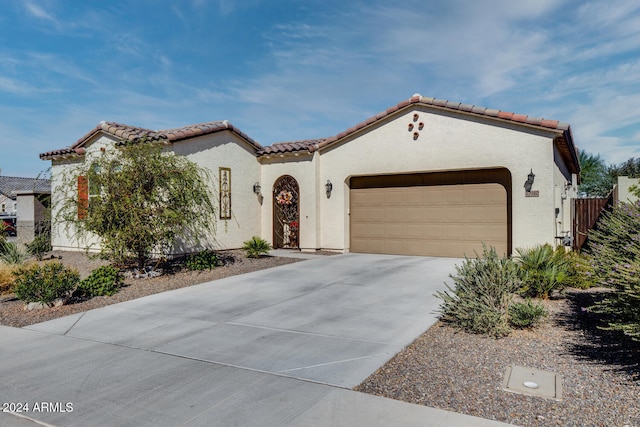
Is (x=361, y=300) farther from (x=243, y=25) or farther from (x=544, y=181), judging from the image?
(x=243, y=25)

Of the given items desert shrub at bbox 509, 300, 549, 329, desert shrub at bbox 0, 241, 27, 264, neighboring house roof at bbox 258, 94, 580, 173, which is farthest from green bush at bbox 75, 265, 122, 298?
neighboring house roof at bbox 258, 94, 580, 173

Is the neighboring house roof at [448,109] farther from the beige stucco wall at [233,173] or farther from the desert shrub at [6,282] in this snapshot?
the desert shrub at [6,282]

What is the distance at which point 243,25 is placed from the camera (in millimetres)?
14078

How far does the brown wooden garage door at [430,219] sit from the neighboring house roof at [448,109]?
1.88 m

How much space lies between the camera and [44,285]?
7.40 m

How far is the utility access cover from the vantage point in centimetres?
375

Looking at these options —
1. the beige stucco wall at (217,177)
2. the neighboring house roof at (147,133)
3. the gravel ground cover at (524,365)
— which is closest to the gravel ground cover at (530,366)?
the gravel ground cover at (524,365)

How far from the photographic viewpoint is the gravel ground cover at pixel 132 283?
7.11 meters

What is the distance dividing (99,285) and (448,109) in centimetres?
1002

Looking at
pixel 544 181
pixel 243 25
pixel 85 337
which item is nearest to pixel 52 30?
pixel 243 25

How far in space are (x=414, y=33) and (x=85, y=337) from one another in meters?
11.9

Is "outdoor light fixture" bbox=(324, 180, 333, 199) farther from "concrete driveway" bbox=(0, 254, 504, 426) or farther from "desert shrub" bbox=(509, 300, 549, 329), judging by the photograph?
"desert shrub" bbox=(509, 300, 549, 329)

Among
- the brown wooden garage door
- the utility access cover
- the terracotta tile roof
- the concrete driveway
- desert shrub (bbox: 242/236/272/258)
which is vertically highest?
the terracotta tile roof

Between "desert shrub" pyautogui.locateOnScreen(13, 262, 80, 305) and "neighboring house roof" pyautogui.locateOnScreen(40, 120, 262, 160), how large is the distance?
494cm
